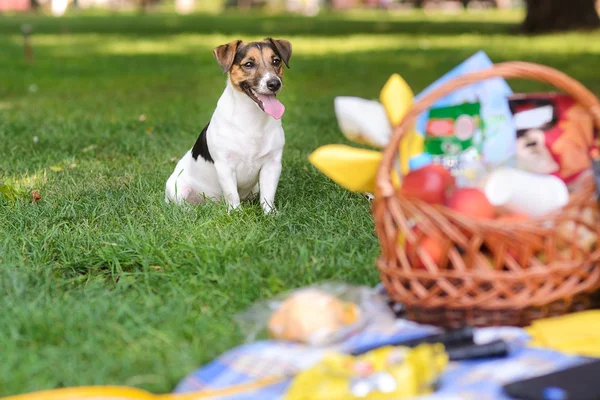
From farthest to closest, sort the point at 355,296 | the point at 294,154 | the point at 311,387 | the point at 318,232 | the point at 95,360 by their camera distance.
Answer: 1. the point at 294,154
2. the point at 318,232
3. the point at 355,296
4. the point at 95,360
5. the point at 311,387

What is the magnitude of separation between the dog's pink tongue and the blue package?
1.19 metres

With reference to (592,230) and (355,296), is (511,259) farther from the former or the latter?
(355,296)

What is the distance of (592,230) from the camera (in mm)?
2568

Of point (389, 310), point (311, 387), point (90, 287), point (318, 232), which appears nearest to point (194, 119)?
point (318, 232)

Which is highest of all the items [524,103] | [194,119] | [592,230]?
[524,103]

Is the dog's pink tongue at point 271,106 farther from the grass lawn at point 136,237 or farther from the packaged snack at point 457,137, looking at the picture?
the packaged snack at point 457,137

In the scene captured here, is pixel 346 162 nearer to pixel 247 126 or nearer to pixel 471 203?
pixel 471 203

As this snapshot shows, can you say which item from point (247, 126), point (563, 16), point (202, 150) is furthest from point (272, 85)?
point (563, 16)

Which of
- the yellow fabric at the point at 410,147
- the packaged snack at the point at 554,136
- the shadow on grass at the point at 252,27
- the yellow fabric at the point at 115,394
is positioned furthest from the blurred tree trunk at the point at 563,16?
the yellow fabric at the point at 115,394

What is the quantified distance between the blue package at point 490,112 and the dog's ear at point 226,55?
57.9 inches

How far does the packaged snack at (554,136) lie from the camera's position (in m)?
2.80

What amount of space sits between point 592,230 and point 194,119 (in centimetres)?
477

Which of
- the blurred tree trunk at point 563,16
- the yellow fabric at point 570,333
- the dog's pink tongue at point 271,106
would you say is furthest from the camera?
the blurred tree trunk at point 563,16

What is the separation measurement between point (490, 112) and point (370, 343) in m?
0.95
